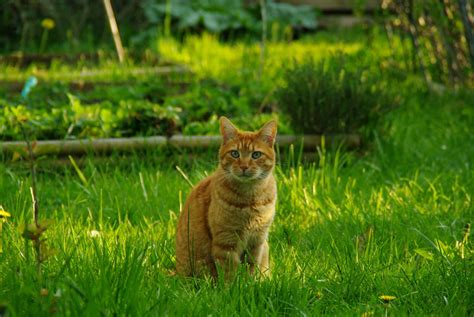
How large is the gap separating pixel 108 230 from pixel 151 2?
7.41 metres

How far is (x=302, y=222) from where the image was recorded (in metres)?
4.14

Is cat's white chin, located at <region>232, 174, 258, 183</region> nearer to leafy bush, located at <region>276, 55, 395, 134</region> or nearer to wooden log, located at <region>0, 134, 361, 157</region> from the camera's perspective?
wooden log, located at <region>0, 134, 361, 157</region>

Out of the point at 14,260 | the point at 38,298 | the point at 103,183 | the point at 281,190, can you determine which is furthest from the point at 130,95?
the point at 38,298

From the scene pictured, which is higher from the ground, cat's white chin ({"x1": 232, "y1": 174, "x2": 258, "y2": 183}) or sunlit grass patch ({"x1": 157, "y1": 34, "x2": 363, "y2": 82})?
cat's white chin ({"x1": 232, "y1": 174, "x2": 258, "y2": 183})

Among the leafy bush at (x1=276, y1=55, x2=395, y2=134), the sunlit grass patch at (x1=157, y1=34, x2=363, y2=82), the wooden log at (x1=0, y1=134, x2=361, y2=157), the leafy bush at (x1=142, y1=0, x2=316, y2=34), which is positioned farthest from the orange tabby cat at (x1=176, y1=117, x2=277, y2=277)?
the leafy bush at (x1=142, y1=0, x2=316, y2=34)

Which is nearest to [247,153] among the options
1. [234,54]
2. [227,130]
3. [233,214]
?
[227,130]

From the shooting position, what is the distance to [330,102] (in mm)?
5285

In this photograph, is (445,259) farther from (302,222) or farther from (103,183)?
(103,183)

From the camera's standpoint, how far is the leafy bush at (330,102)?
17.4 ft

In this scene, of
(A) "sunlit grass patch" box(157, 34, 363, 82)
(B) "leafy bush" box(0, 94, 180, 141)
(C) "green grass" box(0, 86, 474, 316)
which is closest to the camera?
(C) "green grass" box(0, 86, 474, 316)

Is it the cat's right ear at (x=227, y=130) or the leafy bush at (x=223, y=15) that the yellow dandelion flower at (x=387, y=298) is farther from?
the leafy bush at (x=223, y=15)

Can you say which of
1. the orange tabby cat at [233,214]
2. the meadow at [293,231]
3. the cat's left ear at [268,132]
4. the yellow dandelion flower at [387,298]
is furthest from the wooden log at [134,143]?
the yellow dandelion flower at [387,298]

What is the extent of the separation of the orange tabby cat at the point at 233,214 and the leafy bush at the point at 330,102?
1882mm

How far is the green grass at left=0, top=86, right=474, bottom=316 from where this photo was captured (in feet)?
8.98
